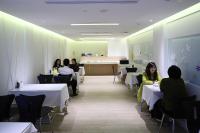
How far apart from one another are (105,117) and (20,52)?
234 cm

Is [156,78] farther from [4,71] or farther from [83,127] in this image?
[4,71]

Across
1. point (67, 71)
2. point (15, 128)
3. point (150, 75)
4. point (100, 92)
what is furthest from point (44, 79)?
point (15, 128)

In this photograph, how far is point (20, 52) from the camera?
527 cm

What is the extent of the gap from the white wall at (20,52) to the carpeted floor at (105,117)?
4.03 ft

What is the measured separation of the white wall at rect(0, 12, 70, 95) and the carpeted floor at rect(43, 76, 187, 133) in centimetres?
123

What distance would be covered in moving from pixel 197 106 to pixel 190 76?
3.49 ft

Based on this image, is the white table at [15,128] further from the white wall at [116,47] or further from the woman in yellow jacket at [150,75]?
the white wall at [116,47]

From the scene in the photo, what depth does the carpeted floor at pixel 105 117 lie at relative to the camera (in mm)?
4082

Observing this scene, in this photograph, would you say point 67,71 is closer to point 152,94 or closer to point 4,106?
point 152,94

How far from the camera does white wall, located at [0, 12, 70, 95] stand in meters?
4.42

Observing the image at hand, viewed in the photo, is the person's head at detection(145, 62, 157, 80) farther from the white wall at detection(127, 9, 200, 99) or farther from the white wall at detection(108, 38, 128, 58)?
the white wall at detection(108, 38, 128, 58)

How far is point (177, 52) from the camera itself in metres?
4.77

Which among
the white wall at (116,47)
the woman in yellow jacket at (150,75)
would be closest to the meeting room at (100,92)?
the woman in yellow jacket at (150,75)

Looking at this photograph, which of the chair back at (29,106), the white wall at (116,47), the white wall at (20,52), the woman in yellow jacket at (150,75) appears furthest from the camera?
the white wall at (116,47)
